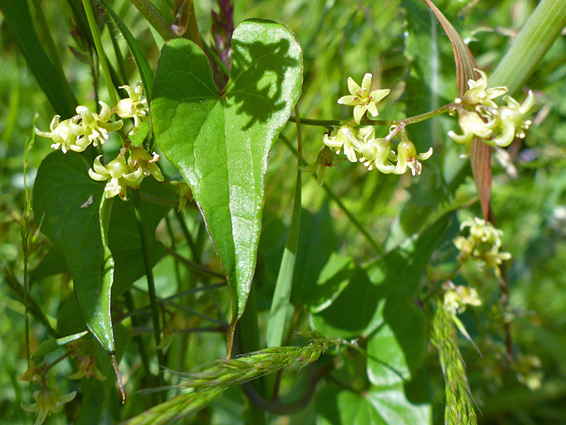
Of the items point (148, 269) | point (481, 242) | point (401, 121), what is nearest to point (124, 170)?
point (148, 269)

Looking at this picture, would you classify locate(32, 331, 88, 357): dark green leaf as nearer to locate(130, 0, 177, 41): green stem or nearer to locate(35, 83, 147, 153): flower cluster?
locate(35, 83, 147, 153): flower cluster

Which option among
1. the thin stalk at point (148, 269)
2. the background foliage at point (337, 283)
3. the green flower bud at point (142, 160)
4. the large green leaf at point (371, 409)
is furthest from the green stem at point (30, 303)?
the large green leaf at point (371, 409)

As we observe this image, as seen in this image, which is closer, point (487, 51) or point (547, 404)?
point (547, 404)

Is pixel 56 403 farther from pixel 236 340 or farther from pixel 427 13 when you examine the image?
pixel 427 13

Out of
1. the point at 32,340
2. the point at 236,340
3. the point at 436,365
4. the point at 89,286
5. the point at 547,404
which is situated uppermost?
the point at 89,286

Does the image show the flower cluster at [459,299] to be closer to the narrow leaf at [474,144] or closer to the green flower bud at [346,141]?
the narrow leaf at [474,144]

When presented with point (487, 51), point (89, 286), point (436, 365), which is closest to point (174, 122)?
point (89, 286)
